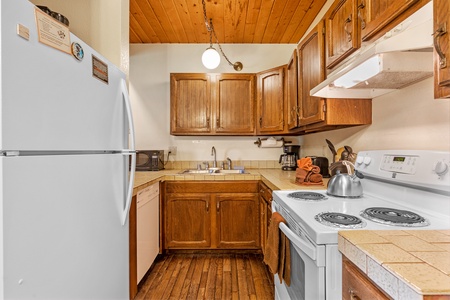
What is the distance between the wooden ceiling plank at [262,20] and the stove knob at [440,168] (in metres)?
2.02

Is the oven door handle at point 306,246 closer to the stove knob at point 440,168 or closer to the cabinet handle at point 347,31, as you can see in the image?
the stove knob at point 440,168

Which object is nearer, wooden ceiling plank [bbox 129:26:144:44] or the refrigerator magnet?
the refrigerator magnet

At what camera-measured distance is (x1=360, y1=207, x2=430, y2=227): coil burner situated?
0.84 metres

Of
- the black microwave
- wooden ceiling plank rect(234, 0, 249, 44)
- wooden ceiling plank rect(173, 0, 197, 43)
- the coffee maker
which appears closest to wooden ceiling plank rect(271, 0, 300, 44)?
wooden ceiling plank rect(234, 0, 249, 44)

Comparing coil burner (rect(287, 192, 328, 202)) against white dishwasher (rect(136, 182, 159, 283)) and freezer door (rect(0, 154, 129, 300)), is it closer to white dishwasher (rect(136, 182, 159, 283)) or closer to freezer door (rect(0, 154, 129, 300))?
freezer door (rect(0, 154, 129, 300))

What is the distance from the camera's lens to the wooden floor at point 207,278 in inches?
73.7

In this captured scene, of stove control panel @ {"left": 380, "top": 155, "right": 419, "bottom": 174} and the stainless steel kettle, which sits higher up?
stove control panel @ {"left": 380, "top": 155, "right": 419, "bottom": 174}

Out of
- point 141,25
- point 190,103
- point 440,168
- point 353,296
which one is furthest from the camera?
point 190,103

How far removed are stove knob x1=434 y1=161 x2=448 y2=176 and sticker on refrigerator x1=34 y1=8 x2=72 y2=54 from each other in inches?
58.0

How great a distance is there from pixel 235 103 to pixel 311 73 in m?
1.19

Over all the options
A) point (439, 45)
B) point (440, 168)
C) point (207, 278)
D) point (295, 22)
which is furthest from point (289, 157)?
point (439, 45)

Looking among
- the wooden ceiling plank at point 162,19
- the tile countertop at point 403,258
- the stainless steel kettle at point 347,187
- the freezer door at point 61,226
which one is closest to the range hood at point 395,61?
the stainless steel kettle at point 347,187

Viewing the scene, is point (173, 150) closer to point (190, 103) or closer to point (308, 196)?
point (190, 103)

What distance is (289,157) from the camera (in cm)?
298
